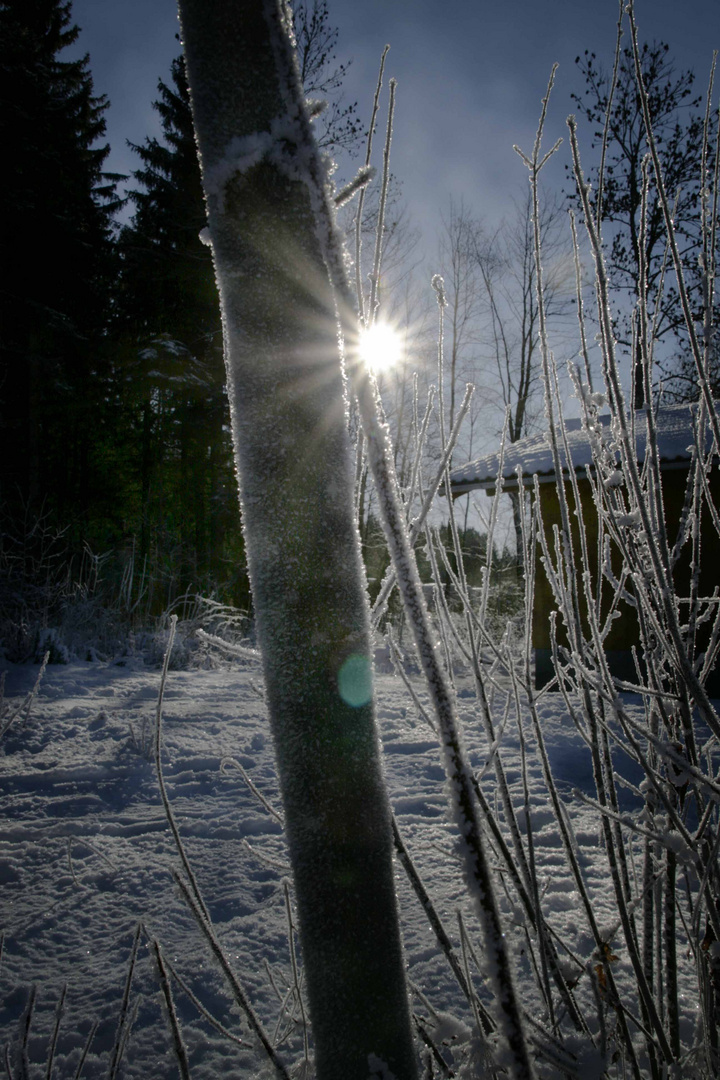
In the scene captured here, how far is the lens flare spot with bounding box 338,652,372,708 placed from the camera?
605 mm

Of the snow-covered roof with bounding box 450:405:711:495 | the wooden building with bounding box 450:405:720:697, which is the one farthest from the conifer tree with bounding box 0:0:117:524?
the wooden building with bounding box 450:405:720:697

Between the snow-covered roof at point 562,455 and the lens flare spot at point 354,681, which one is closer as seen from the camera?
the lens flare spot at point 354,681

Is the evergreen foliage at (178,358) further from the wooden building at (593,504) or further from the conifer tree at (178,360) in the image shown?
the wooden building at (593,504)

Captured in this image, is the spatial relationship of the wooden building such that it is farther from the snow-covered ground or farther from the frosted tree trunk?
the frosted tree trunk

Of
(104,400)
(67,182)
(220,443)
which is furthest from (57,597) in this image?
(67,182)

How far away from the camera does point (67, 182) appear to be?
46.2 ft

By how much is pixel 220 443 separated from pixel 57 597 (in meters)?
7.71

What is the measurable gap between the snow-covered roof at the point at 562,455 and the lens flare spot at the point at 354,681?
6.02 meters

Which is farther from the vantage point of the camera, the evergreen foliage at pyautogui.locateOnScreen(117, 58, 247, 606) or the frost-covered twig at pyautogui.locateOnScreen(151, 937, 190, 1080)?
the evergreen foliage at pyautogui.locateOnScreen(117, 58, 247, 606)

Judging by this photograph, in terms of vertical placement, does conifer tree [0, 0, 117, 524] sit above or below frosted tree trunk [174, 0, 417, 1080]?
above

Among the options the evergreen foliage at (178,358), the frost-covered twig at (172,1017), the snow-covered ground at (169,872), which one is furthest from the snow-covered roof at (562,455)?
the evergreen foliage at (178,358)

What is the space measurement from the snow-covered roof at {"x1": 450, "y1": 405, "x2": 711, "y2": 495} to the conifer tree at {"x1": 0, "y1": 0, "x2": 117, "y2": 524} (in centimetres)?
1021

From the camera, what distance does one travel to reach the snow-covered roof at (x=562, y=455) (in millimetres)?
6836

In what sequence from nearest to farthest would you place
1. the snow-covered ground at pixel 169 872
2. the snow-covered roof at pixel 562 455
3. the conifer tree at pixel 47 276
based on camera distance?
the snow-covered ground at pixel 169 872 < the snow-covered roof at pixel 562 455 < the conifer tree at pixel 47 276
